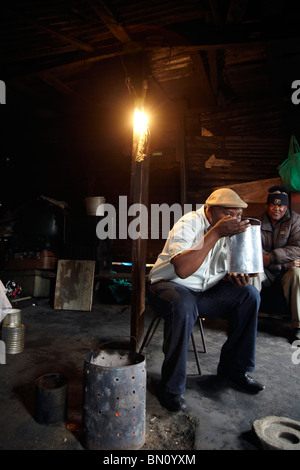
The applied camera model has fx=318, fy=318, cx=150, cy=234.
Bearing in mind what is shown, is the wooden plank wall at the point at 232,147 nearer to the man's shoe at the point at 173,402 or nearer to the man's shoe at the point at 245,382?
the man's shoe at the point at 245,382

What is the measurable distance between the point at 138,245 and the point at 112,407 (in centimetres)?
238

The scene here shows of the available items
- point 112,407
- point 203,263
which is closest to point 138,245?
point 203,263

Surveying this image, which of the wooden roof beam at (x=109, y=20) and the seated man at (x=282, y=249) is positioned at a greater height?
the wooden roof beam at (x=109, y=20)

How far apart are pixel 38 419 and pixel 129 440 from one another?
2.71 feet

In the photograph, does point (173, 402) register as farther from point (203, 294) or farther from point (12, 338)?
point (12, 338)

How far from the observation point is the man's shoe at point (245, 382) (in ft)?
10.3

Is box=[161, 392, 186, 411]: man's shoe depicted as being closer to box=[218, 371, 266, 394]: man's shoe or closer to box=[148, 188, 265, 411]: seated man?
box=[148, 188, 265, 411]: seated man

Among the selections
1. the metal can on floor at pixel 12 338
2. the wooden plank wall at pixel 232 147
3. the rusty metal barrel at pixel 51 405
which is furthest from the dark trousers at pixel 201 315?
the wooden plank wall at pixel 232 147

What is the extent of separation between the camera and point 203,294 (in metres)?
3.48

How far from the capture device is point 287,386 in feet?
10.9

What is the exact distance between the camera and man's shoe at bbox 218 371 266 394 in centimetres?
314

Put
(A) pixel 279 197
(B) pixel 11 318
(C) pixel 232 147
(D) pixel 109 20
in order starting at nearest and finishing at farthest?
(D) pixel 109 20, (B) pixel 11 318, (A) pixel 279 197, (C) pixel 232 147

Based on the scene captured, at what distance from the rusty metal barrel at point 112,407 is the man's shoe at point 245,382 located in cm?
139

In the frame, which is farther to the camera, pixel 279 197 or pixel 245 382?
pixel 279 197
